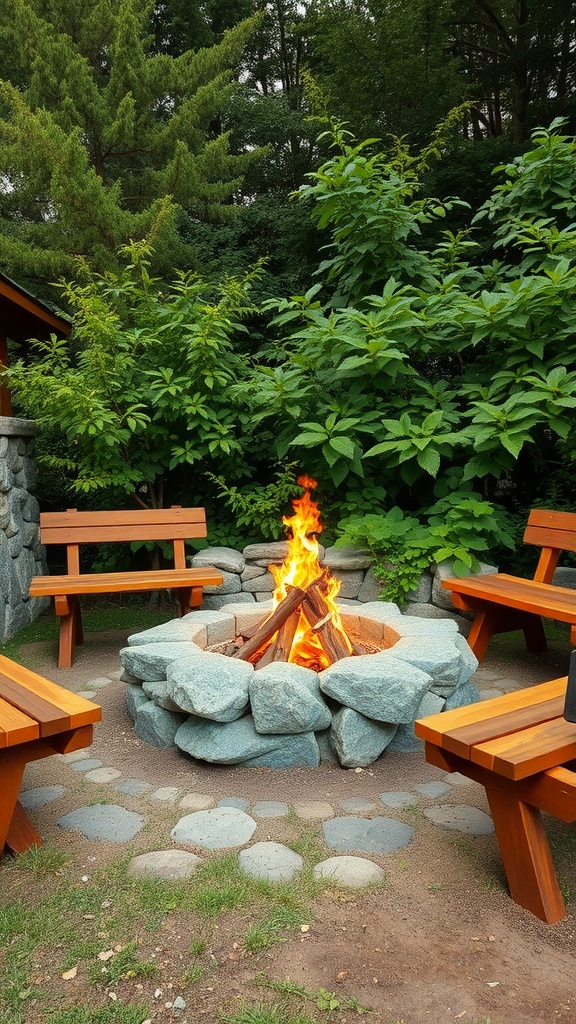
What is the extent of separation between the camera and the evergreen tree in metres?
7.28

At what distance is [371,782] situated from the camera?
281cm

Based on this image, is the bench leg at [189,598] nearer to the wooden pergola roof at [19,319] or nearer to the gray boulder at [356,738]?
the gray boulder at [356,738]

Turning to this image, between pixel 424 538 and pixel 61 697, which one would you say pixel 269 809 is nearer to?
pixel 61 697

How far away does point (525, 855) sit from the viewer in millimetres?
1964

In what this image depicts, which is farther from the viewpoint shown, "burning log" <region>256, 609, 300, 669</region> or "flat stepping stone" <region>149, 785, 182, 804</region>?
→ "burning log" <region>256, 609, 300, 669</region>

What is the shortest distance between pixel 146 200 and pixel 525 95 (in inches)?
226

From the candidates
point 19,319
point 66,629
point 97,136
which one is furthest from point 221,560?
point 97,136

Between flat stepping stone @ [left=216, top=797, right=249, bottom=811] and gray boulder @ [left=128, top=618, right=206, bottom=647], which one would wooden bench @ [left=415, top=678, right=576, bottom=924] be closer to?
flat stepping stone @ [left=216, top=797, right=249, bottom=811]

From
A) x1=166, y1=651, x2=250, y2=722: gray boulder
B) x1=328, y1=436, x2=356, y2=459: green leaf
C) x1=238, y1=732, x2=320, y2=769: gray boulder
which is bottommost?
x1=238, y1=732, x2=320, y2=769: gray boulder

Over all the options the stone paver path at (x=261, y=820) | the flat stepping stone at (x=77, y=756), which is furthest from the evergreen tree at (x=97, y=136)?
the stone paver path at (x=261, y=820)

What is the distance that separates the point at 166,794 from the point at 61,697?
0.68 m

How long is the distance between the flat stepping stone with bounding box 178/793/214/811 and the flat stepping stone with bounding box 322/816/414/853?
493 millimetres

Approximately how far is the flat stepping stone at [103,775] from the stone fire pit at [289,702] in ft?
0.96

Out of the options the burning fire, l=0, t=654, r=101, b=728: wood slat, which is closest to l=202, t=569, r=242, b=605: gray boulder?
the burning fire
